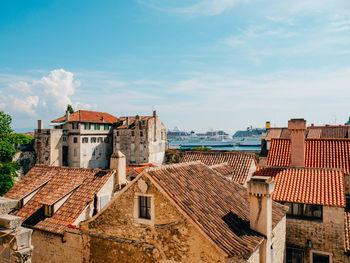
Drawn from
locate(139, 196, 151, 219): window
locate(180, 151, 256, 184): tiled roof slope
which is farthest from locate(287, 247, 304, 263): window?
locate(139, 196, 151, 219): window

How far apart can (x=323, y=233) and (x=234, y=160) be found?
717 centimetres

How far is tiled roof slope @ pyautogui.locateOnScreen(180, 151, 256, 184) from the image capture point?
1802 centimetres

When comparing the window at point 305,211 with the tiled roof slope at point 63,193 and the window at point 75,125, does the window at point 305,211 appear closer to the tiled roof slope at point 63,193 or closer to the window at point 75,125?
the tiled roof slope at point 63,193

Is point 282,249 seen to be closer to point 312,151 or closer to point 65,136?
point 312,151

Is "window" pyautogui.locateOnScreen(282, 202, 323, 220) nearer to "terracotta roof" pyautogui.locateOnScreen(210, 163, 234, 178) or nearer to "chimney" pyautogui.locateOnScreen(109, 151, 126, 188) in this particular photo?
"terracotta roof" pyautogui.locateOnScreen(210, 163, 234, 178)

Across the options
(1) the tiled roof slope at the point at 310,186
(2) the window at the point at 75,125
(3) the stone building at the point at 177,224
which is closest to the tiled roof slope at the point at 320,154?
(1) the tiled roof slope at the point at 310,186

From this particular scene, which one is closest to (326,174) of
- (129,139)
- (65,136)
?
(129,139)

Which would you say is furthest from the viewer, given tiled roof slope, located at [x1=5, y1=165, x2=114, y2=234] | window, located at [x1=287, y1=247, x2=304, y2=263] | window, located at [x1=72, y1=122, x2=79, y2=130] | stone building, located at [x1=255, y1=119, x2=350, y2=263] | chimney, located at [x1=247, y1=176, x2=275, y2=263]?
window, located at [x1=72, y1=122, x2=79, y2=130]

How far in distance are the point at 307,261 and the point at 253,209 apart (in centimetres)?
838

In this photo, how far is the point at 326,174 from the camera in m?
16.8

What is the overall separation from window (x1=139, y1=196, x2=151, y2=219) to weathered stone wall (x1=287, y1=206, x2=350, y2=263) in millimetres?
9973

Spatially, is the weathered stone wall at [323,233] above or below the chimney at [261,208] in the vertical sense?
below

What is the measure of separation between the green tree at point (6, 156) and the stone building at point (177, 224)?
3471 centimetres

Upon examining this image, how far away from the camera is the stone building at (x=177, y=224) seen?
8430mm
